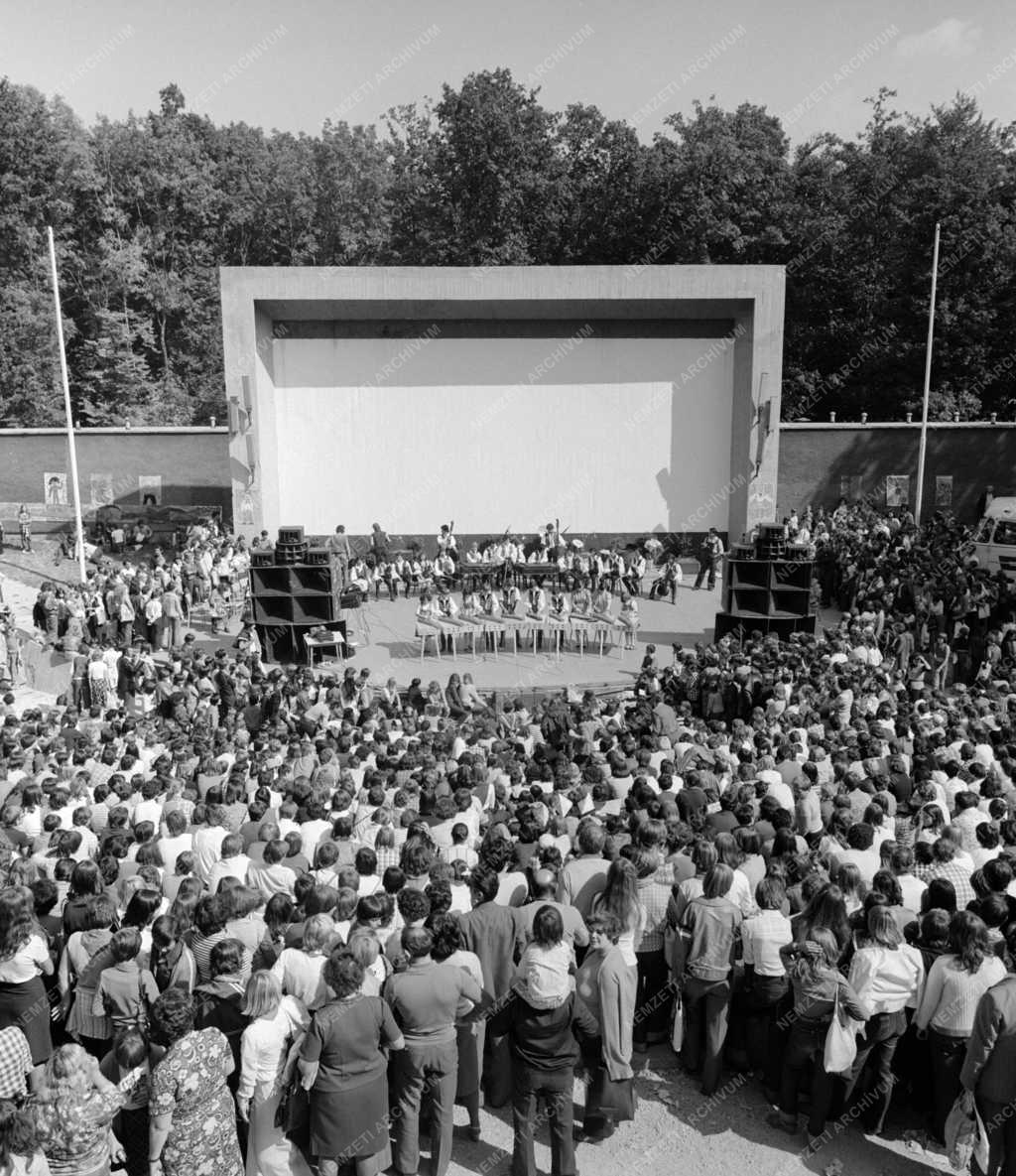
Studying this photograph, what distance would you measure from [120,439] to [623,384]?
13.5m

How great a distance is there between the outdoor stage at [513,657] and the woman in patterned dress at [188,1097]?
1172 cm

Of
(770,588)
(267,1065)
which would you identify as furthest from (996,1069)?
(770,588)

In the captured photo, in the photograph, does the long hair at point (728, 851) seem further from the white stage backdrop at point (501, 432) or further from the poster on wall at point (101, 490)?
the poster on wall at point (101, 490)

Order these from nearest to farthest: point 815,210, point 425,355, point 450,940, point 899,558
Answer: point 450,940 < point 899,558 < point 425,355 < point 815,210

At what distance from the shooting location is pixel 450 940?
214 inches

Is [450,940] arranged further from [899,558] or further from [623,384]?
[623,384]

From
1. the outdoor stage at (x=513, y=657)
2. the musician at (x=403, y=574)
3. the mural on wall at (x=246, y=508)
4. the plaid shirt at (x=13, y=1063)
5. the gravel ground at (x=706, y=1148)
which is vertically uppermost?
the mural on wall at (x=246, y=508)

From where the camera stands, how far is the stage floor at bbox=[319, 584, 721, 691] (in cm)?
1720

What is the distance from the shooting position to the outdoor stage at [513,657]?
56.4 ft

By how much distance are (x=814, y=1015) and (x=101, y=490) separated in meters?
26.7

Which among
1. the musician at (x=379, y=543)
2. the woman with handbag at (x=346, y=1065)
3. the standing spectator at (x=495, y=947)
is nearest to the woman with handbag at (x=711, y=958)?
the standing spectator at (x=495, y=947)

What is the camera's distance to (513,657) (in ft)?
60.6

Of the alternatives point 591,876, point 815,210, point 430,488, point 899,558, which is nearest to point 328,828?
point 591,876

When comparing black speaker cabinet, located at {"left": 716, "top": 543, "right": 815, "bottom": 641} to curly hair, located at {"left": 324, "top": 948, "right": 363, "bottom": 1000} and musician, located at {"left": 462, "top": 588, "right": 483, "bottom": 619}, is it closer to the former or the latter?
musician, located at {"left": 462, "top": 588, "right": 483, "bottom": 619}
